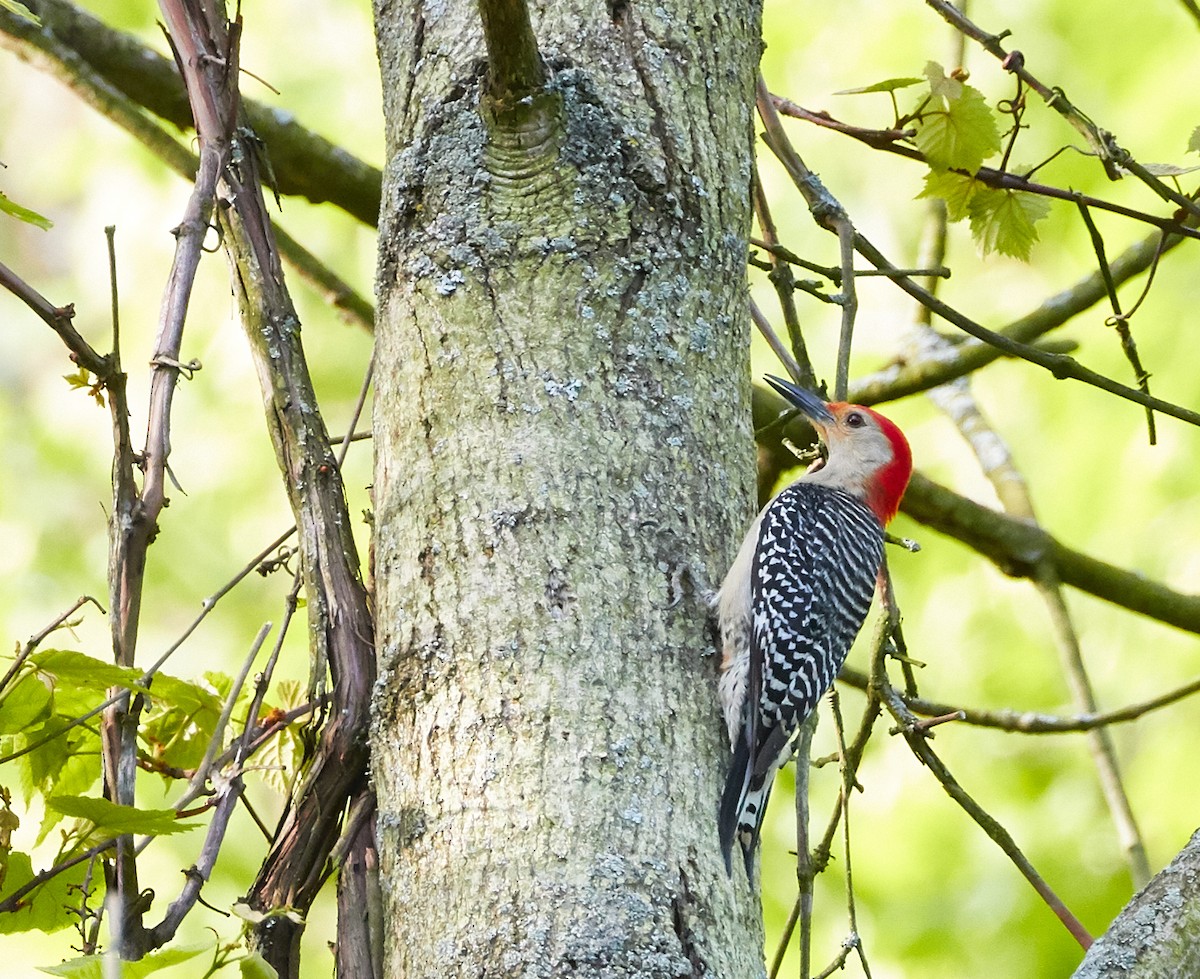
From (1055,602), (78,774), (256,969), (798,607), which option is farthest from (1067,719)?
(78,774)

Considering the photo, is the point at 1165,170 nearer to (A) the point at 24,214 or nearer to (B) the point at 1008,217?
(B) the point at 1008,217

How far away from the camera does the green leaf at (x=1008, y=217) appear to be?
11.6 ft

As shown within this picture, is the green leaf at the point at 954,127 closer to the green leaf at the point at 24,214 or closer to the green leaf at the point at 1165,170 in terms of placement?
the green leaf at the point at 1165,170

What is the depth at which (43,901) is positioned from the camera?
245cm

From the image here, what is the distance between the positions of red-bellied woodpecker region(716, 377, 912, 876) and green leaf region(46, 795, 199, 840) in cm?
88

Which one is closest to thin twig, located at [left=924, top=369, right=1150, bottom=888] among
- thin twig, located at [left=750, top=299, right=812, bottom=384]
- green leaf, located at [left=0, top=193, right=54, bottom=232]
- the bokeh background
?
the bokeh background

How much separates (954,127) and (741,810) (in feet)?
5.96

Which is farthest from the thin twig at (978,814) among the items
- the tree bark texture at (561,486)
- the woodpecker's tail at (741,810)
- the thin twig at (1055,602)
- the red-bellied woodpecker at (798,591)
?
the thin twig at (1055,602)

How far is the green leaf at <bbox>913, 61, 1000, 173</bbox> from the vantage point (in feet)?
10.7

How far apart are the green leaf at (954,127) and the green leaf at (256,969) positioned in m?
2.42

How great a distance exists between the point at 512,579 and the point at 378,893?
0.57m

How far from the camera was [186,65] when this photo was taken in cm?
292

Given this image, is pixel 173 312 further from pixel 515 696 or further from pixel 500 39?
pixel 515 696

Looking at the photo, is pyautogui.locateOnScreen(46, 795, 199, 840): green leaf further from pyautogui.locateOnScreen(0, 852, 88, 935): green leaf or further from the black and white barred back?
the black and white barred back
